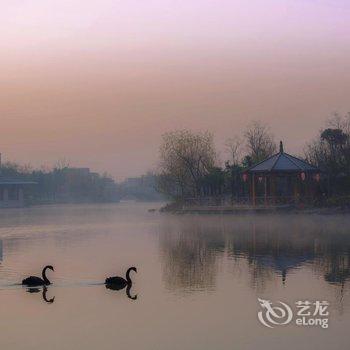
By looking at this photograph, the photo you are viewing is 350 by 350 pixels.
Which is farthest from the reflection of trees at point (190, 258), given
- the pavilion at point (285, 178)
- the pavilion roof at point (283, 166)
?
the pavilion at point (285, 178)

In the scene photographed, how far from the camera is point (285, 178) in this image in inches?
2056

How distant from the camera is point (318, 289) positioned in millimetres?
15336

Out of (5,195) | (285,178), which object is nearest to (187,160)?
(285,178)

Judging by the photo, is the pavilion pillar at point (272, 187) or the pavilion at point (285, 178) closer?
the pavilion at point (285, 178)

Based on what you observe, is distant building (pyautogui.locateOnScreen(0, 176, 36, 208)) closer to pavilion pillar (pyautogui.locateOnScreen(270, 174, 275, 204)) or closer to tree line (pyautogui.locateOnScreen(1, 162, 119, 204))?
tree line (pyautogui.locateOnScreen(1, 162, 119, 204))

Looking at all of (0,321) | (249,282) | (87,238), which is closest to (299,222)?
(87,238)

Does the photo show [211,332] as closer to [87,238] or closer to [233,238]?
[233,238]

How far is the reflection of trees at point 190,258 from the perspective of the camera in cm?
1733

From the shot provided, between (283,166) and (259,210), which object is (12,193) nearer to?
(259,210)

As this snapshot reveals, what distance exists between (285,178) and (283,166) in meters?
3.15

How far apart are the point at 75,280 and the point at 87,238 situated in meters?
16.4

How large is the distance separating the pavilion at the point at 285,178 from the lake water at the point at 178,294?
771 inches

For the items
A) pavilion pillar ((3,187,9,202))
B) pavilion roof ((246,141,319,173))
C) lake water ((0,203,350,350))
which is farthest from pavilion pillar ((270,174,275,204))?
pavilion pillar ((3,187,9,202))

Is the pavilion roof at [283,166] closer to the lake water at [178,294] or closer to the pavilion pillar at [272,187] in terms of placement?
the pavilion pillar at [272,187]
